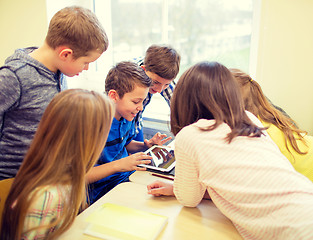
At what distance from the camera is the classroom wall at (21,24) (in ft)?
7.83

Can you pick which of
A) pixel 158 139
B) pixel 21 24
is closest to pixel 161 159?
pixel 158 139

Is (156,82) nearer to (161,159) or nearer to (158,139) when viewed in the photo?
(158,139)

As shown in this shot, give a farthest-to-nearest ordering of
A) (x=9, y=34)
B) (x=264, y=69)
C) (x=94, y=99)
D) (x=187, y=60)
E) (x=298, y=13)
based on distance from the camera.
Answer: (x=9, y=34) → (x=187, y=60) → (x=264, y=69) → (x=298, y=13) → (x=94, y=99)

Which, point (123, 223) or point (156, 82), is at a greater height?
point (156, 82)

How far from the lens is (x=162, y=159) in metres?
1.39

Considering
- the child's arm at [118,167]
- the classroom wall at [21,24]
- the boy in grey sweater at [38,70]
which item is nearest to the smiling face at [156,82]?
the boy in grey sweater at [38,70]

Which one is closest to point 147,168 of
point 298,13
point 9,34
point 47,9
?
point 298,13

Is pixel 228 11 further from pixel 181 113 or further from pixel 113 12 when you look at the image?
pixel 181 113

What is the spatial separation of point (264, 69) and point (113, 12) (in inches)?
56.6

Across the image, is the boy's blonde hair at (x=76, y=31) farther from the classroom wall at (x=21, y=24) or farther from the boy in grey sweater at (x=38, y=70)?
the classroom wall at (x=21, y=24)

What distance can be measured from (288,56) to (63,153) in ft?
5.10

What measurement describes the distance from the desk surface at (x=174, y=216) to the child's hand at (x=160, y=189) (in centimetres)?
2

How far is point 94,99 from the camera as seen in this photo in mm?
865

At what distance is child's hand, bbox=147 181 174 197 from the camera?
3.55 feet
